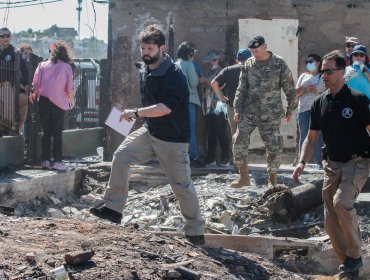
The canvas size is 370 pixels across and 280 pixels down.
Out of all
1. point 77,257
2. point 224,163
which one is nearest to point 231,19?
point 224,163

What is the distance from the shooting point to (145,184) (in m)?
11.5

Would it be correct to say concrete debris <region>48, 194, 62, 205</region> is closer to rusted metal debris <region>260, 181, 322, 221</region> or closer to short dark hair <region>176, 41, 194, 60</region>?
rusted metal debris <region>260, 181, 322, 221</region>

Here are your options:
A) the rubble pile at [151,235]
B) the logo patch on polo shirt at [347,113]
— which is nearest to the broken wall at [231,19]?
the rubble pile at [151,235]

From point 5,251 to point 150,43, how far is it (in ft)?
7.23

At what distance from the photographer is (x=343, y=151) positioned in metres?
7.10

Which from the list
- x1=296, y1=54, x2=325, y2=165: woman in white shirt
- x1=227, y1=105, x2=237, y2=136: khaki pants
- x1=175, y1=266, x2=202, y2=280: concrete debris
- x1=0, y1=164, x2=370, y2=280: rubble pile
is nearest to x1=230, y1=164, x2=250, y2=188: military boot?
x1=0, y1=164, x2=370, y2=280: rubble pile

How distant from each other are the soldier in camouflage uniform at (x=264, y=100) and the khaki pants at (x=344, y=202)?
9.41ft

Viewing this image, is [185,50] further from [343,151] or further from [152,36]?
[343,151]

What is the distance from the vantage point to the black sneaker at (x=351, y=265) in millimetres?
7195

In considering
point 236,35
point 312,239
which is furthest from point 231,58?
point 312,239

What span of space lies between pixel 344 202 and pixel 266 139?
131 inches

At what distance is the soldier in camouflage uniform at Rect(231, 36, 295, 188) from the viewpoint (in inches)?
399

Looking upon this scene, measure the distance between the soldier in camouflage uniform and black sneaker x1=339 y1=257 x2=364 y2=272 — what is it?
10.5 feet

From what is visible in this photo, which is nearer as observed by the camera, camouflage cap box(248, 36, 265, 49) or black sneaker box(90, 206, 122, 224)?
black sneaker box(90, 206, 122, 224)
